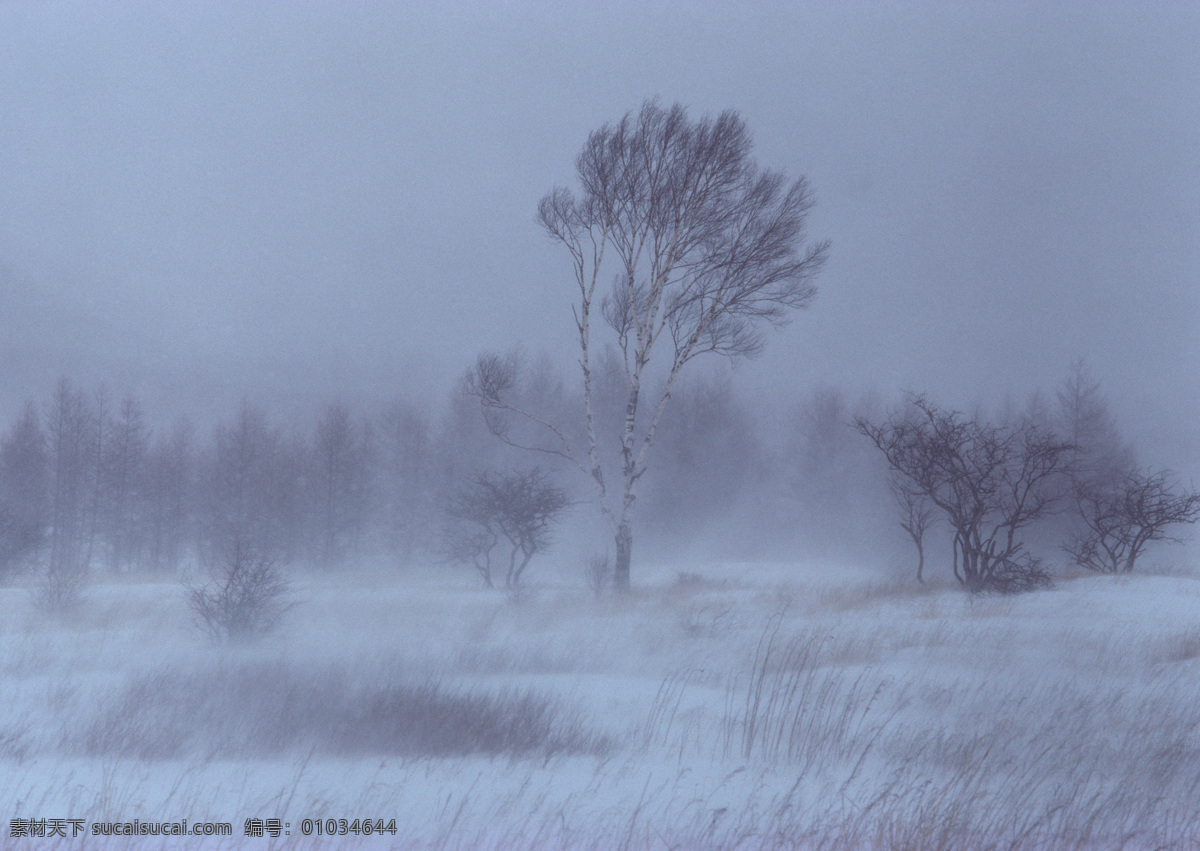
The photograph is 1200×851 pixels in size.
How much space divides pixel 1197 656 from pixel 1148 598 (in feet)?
10.5

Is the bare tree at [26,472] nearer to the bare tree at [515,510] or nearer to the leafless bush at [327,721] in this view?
the bare tree at [515,510]

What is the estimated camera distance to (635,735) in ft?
16.5

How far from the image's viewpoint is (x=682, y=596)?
12039 mm

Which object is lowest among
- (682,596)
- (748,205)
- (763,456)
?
(682,596)

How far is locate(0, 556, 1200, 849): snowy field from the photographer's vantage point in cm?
394

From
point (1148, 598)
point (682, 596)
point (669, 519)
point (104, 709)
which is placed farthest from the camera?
point (669, 519)

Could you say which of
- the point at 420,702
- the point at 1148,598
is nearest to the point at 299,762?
the point at 420,702

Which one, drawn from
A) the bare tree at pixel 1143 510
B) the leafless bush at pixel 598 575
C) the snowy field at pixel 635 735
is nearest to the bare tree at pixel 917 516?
the bare tree at pixel 1143 510

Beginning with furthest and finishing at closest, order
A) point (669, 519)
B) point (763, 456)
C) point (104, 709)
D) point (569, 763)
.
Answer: point (763, 456), point (669, 519), point (104, 709), point (569, 763)

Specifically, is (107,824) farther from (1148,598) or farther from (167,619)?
(1148,598)

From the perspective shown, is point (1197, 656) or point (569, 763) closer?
point (569, 763)

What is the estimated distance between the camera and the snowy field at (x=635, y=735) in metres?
3.94

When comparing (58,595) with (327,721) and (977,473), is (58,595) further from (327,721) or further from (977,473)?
(977,473)

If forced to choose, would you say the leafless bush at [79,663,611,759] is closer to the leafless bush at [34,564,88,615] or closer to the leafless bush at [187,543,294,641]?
the leafless bush at [187,543,294,641]
